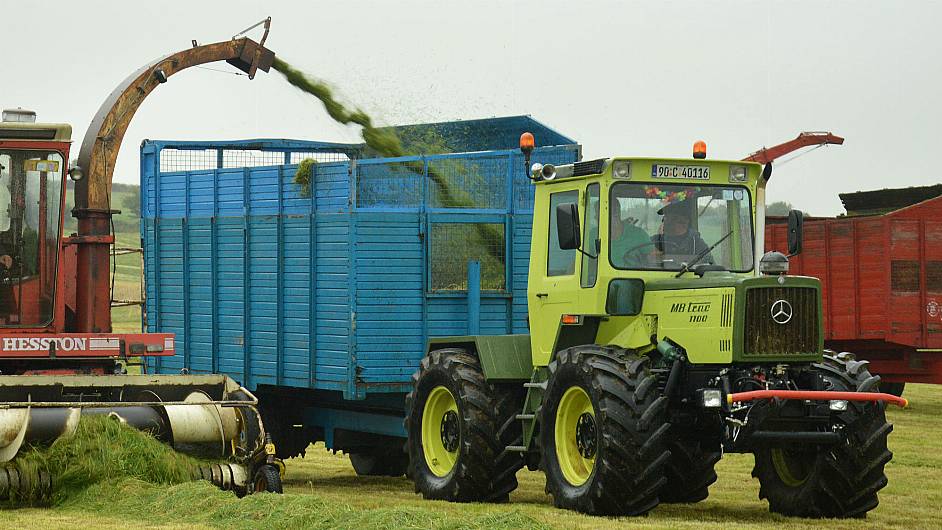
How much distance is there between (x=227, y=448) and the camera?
11273 millimetres

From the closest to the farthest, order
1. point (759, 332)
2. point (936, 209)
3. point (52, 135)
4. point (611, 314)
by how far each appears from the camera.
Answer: point (759, 332)
point (611, 314)
point (52, 135)
point (936, 209)

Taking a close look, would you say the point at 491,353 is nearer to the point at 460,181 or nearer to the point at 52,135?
the point at 460,181

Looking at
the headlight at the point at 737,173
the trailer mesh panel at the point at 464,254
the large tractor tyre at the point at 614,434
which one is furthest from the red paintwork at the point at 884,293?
the large tractor tyre at the point at 614,434

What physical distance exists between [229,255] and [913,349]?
1024 centimetres

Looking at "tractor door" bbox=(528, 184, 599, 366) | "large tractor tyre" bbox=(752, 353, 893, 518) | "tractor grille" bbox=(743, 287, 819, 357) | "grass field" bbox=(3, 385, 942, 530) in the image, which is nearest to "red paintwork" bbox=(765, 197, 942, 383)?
"grass field" bbox=(3, 385, 942, 530)

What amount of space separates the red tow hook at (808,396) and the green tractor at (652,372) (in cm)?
2

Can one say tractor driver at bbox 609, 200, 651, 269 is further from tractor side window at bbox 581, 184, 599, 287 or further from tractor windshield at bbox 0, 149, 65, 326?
tractor windshield at bbox 0, 149, 65, 326

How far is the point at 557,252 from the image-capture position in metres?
11.7

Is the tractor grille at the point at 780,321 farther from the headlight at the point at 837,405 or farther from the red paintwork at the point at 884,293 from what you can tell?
the red paintwork at the point at 884,293

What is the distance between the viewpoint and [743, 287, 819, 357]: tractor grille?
33.1 ft

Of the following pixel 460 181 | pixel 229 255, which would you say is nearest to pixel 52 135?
pixel 229 255

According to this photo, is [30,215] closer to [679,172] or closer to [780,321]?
[679,172]

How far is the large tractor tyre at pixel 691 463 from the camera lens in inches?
413

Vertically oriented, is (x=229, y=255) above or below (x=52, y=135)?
below
